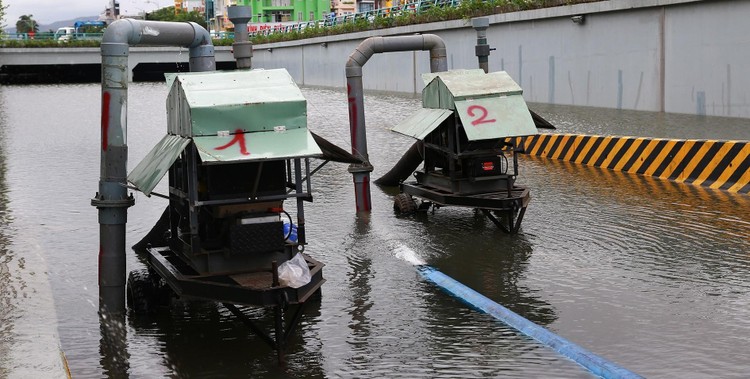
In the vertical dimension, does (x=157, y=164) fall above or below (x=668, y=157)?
above

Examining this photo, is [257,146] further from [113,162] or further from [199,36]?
[199,36]

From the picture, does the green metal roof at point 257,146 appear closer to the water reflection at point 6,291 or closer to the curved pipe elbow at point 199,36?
the water reflection at point 6,291

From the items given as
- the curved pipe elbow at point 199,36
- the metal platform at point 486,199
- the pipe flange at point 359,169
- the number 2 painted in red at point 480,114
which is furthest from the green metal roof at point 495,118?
the curved pipe elbow at point 199,36

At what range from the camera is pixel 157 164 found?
372 inches

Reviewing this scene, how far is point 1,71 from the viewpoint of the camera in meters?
78.8

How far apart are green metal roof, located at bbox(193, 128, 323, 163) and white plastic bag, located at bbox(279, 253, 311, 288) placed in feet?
3.06

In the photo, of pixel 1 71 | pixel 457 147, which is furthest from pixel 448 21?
pixel 1 71

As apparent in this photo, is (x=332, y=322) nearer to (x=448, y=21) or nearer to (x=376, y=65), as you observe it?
(x=448, y=21)

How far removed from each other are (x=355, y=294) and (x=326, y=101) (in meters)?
35.8

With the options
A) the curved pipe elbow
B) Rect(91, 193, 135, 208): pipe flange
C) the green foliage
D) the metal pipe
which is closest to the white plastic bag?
Rect(91, 193, 135, 208): pipe flange

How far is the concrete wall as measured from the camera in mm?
25672

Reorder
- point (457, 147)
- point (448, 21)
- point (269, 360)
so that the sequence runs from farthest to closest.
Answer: point (448, 21) → point (457, 147) → point (269, 360)

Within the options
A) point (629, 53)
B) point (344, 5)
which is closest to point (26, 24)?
point (344, 5)

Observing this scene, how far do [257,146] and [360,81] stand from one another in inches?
287
